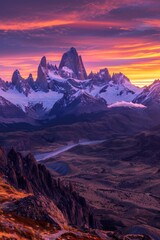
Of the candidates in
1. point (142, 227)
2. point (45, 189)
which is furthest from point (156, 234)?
point (45, 189)

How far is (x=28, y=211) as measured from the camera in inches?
4294

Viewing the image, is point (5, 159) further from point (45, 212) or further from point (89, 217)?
point (45, 212)

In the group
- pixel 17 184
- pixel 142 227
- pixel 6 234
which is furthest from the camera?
pixel 142 227

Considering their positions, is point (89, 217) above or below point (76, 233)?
below

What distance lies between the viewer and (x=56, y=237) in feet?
323

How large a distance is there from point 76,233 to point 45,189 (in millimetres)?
79854

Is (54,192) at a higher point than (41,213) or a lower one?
lower

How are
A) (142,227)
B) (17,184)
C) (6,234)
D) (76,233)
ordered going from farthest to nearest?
(142,227)
(17,184)
(76,233)
(6,234)

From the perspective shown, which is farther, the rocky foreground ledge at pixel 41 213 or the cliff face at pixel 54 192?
the cliff face at pixel 54 192

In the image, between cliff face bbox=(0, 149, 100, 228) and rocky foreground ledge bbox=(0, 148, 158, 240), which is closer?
rocky foreground ledge bbox=(0, 148, 158, 240)

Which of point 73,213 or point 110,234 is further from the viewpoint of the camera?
point 73,213

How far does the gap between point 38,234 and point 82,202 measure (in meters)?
90.2

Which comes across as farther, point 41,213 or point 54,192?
point 54,192

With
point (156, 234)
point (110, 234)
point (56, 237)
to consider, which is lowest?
point (156, 234)
